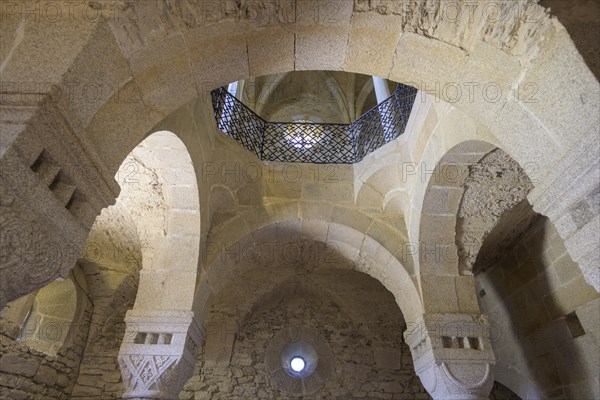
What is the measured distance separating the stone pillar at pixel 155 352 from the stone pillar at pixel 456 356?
226cm

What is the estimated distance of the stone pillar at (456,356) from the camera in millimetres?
3451

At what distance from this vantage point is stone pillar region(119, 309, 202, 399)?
3465 mm

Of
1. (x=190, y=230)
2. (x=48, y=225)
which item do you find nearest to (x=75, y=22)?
(x=48, y=225)

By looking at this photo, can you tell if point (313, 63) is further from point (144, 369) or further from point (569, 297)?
point (569, 297)

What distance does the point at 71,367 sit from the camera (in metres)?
5.81

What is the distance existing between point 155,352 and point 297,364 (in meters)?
3.19

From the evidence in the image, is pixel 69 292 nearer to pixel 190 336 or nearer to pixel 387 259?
pixel 190 336

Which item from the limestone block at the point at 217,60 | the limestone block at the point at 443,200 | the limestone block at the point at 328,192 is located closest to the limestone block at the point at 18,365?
the limestone block at the point at 328,192

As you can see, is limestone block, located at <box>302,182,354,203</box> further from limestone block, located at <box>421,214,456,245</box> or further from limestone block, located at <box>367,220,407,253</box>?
limestone block, located at <box>421,214,456,245</box>

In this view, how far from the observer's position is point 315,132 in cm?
550

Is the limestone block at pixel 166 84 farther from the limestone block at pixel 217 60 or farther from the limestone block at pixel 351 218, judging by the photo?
the limestone block at pixel 351 218

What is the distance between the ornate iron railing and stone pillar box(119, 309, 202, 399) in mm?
2078

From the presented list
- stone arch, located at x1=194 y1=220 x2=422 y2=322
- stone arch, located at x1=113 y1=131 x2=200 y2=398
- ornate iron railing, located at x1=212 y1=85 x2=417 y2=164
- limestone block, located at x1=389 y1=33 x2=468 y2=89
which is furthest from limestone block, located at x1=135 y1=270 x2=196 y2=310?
limestone block, located at x1=389 y1=33 x2=468 y2=89

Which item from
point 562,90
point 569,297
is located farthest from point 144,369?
point 569,297
